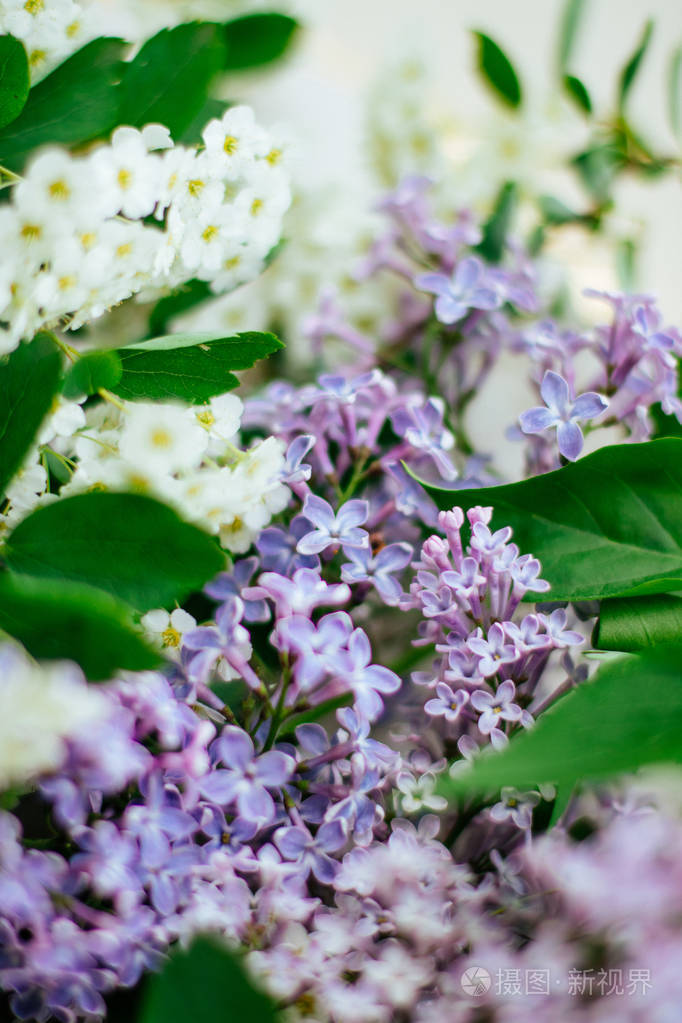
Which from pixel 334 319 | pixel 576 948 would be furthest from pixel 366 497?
pixel 576 948

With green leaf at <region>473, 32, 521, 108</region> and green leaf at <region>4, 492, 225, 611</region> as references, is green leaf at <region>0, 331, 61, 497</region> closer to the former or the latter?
green leaf at <region>4, 492, 225, 611</region>

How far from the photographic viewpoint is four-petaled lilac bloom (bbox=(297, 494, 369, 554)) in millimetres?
363

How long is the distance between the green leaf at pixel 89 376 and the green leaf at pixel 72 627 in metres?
0.08

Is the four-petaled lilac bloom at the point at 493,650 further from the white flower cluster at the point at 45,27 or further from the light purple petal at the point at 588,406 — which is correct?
the white flower cluster at the point at 45,27

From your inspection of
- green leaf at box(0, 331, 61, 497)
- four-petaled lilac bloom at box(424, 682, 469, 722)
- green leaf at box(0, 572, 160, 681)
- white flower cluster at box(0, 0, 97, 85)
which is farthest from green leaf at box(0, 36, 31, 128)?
four-petaled lilac bloom at box(424, 682, 469, 722)

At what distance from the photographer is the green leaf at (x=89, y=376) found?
0.31 meters

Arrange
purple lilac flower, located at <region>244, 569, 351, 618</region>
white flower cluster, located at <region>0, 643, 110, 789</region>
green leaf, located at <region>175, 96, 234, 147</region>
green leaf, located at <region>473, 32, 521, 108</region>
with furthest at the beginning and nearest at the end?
1. green leaf, located at <region>473, 32, 521, 108</region>
2. green leaf, located at <region>175, 96, 234, 147</region>
3. purple lilac flower, located at <region>244, 569, 351, 618</region>
4. white flower cluster, located at <region>0, 643, 110, 789</region>

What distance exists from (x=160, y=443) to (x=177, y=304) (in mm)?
224

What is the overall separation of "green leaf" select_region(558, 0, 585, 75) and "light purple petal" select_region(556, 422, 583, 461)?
1.51 feet

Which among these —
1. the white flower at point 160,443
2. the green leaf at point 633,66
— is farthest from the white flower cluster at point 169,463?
the green leaf at point 633,66

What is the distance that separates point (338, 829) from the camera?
0.32m

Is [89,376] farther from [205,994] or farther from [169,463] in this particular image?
[205,994]

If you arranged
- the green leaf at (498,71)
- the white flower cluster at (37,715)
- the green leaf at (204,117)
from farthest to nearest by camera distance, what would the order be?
1. the green leaf at (498,71)
2. the green leaf at (204,117)
3. the white flower cluster at (37,715)

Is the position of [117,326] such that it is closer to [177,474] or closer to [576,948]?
[177,474]
